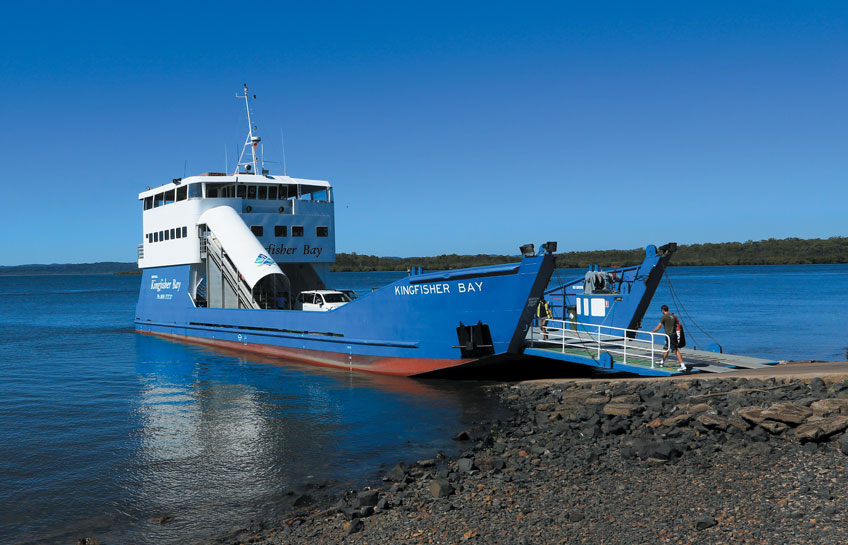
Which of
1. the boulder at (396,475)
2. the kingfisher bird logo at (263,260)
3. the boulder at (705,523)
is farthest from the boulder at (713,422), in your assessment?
the kingfisher bird logo at (263,260)

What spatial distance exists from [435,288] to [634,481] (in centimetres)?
821

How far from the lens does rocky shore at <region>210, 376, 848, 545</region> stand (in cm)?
648

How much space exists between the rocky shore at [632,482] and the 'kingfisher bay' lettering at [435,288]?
156 inches

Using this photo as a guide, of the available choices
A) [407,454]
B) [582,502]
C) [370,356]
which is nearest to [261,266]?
[370,356]

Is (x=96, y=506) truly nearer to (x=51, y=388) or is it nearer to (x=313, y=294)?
(x=51, y=388)

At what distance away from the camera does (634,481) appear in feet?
26.1

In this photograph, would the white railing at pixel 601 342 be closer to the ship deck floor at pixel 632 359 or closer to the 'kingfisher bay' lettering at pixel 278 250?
the ship deck floor at pixel 632 359

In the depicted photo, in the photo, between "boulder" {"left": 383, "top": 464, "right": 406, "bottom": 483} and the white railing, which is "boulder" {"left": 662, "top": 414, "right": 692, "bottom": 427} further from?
"boulder" {"left": 383, "top": 464, "right": 406, "bottom": 483}

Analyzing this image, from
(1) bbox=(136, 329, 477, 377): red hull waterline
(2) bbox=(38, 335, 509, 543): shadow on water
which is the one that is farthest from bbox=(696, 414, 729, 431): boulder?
(1) bbox=(136, 329, 477, 377): red hull waterline

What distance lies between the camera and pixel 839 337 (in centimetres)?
2847

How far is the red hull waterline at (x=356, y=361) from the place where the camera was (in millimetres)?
16170

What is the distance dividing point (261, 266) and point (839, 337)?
24956mm

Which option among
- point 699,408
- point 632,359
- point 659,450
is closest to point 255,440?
point 659,450

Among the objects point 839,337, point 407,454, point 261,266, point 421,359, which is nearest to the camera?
point 407,454
